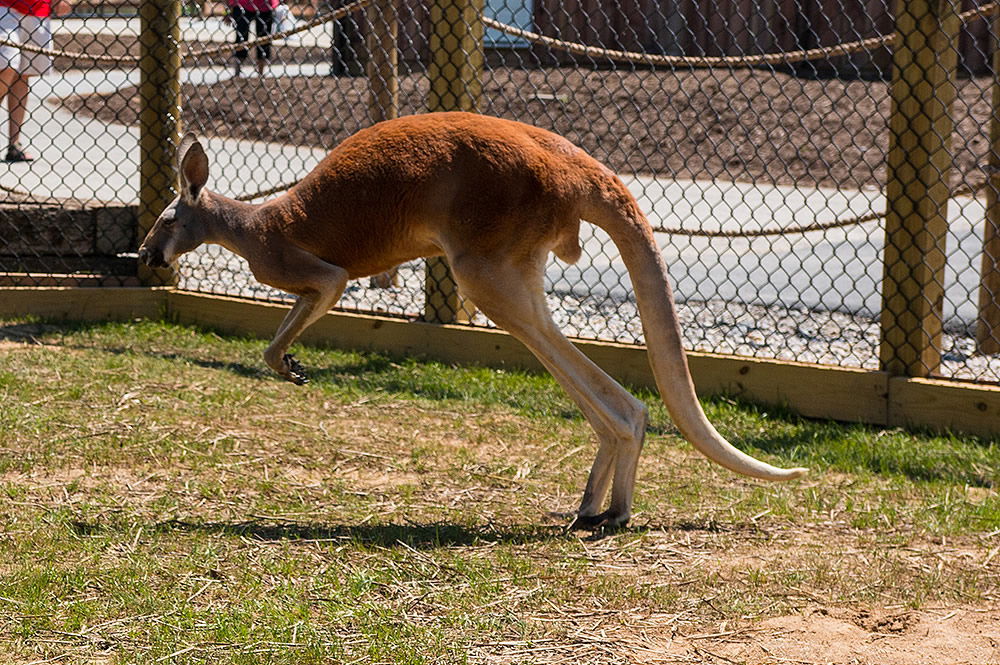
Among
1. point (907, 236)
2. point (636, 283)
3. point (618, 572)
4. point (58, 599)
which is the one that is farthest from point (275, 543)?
point (907, 236)

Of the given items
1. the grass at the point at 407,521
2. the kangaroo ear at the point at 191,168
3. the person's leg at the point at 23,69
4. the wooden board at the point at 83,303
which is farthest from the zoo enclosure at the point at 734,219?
the kangaroo ear at the point at 191,168

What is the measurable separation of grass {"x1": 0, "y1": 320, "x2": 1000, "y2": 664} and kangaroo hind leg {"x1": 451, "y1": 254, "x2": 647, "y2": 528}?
0.16 metres

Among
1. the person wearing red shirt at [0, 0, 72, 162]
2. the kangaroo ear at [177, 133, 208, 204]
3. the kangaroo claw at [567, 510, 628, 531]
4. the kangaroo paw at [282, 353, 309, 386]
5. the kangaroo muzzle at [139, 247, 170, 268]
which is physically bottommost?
the kangaroo claw at [567, 510, 628, 531]

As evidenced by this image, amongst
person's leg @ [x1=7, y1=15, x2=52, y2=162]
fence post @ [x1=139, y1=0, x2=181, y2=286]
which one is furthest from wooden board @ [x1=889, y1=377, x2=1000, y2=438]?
person's leg @ [x1=7, y1=15, x2=52, y2=162]

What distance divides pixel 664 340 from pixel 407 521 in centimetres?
98

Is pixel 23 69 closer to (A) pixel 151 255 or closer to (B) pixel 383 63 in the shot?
(B) pixel 383 63

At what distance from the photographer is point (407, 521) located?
4.16 m

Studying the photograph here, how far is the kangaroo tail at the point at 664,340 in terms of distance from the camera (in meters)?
4.00

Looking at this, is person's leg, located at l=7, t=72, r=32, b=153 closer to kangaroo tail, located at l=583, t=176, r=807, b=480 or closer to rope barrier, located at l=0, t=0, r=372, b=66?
rope barrier, located at l=0, t=0, r=372, b=66

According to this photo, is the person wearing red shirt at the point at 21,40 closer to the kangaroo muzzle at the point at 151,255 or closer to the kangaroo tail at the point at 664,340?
the kangaroo muzzle at the point at 151,255

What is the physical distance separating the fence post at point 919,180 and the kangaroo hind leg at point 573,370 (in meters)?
1.70

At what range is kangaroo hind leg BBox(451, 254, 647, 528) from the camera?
3938 mm

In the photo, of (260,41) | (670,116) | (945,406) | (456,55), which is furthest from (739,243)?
(670,116)

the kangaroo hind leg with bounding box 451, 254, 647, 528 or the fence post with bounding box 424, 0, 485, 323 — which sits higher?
the fence post with bounding box 424, 0, 485, 323
